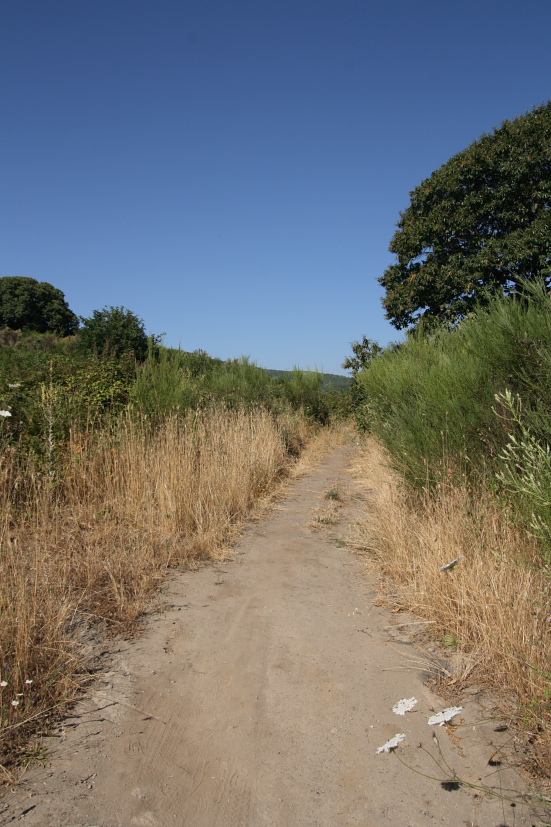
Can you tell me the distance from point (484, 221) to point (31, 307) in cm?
3054

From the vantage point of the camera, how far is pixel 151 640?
331cm

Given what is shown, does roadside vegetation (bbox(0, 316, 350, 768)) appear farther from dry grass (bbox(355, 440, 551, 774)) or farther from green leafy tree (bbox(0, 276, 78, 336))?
green leafy tree (bbox(0, 276, 78, 336))

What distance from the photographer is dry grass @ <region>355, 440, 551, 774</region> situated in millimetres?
2496

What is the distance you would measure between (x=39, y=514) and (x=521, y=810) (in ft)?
13.6

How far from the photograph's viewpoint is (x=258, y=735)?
2.46 meters

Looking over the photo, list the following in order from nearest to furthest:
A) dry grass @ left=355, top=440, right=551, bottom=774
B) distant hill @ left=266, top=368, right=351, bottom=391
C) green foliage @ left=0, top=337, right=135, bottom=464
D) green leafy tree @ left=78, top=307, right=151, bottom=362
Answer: dry grass @ left=355, top=440, right=551, bottom=774 < green foliage @ left=0, top=337, right=135, bottom=464 < green leafy tree @ left=78, top=307, right=151, bottom=362 < distant hill @ left=266, top=368, right=351, bottom=391

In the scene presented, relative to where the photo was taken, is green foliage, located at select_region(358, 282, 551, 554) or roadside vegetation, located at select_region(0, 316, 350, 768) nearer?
roadside vegetation, located at select_region(0, 316, 350, 768)

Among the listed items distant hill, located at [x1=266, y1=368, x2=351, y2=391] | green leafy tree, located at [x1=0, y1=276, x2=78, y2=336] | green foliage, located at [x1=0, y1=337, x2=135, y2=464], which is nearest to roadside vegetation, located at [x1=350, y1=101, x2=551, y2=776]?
green foliage, located at [x1=0, y1=337, x2=135, y2=464]

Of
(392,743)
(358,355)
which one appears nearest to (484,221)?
(358,355)

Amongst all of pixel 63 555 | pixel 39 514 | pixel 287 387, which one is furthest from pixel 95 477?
pixel 287 387

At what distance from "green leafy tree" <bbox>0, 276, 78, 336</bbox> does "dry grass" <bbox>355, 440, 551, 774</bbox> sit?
1305 inches

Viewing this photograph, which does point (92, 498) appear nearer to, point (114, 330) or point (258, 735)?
point (258, 735)

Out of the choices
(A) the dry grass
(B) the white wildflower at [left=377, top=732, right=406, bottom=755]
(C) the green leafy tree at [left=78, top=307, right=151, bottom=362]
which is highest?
(C) the green leafy tree at [left=78, top=307, right=151, bottom=362]

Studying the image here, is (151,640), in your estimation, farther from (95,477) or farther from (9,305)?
(9,305)
